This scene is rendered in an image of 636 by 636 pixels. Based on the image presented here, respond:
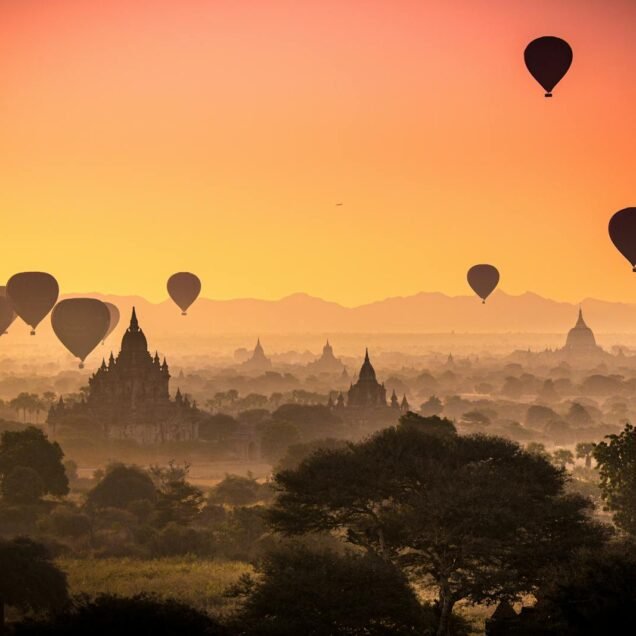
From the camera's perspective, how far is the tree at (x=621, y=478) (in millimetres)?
48469

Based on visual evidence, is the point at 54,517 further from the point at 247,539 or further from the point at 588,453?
the point at 588,453

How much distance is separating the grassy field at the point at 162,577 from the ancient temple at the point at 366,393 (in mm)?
73122

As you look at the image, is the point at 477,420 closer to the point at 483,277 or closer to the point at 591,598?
the point at 483,277

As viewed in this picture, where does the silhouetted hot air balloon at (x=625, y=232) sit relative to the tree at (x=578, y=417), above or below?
above

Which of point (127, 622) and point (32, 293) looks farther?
point (32, 293)

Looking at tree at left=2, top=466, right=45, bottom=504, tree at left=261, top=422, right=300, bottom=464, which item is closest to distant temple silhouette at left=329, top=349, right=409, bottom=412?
tree at left=261, top=422, right=300, bottom=464

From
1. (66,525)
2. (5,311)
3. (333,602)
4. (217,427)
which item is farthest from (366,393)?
(333,602)

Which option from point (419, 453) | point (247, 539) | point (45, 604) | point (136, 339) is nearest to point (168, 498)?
point (247, 539)

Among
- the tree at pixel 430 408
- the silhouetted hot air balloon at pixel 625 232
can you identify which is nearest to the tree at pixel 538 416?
the tree at pixel 430 408

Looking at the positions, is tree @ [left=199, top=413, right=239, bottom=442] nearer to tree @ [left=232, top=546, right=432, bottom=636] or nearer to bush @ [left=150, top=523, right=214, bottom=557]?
bush @ [left=150, top=523, right=214, bottom=557]

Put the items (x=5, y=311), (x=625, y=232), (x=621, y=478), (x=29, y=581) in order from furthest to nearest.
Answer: (x=5, y=311), (x=625, y=232), (x=621, y=478), (x=29, y=581)

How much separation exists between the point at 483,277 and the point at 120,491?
89.3m

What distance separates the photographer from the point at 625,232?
94750mm

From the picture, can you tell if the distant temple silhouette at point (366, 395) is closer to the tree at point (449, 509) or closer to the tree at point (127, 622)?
the tree at point (449, 509)
